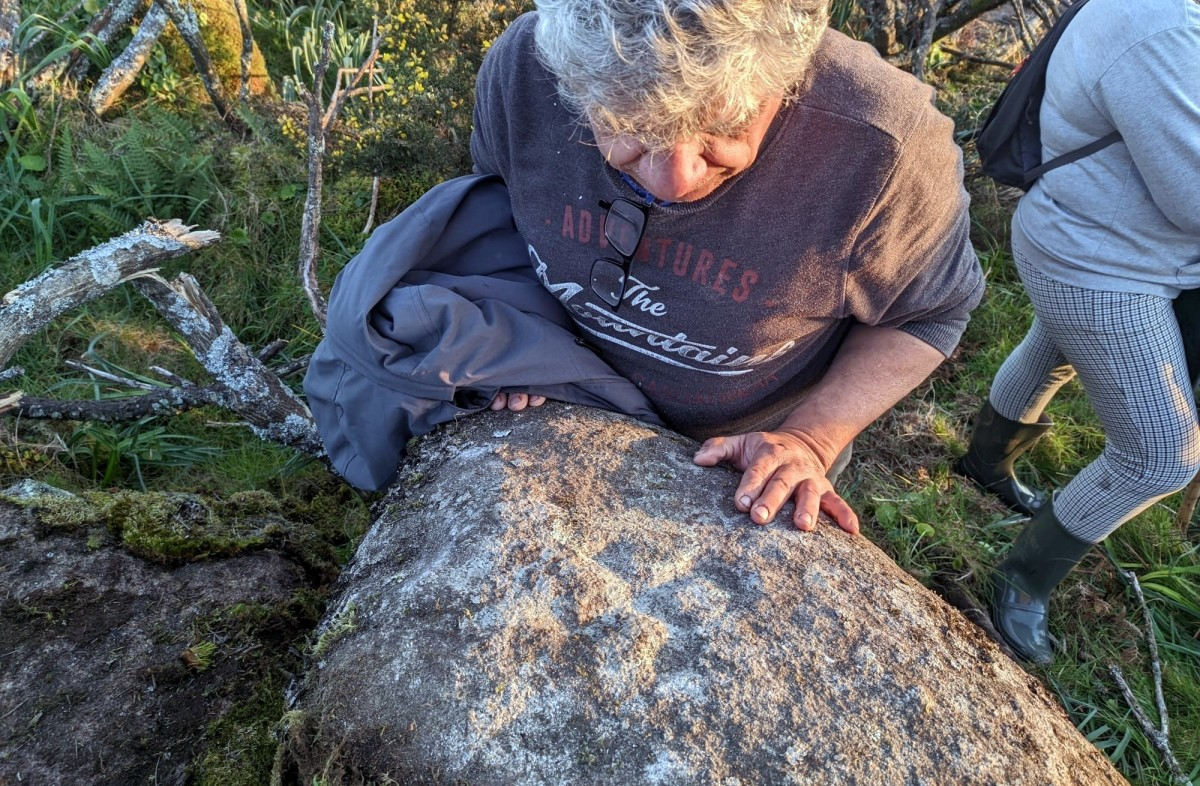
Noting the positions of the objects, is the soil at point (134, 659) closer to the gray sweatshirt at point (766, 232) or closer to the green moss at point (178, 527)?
the green moss at point (178, 527)

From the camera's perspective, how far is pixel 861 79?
1.60 meters

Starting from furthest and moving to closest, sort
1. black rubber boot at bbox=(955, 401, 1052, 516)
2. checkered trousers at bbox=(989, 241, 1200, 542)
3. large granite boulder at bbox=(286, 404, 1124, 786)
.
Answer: black rubber boot at bbox=(955, 401, 1052, 516), checkered trousers at bbox=(989, 241, 1200, 542), large granite boulder at bbox=(286, 404, 1124, 786)

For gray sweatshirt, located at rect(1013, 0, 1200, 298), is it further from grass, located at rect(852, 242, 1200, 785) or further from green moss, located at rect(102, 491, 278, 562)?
green moss, located at rect(102, 491, 278, 562)

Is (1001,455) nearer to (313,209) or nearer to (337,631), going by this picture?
(337,631)

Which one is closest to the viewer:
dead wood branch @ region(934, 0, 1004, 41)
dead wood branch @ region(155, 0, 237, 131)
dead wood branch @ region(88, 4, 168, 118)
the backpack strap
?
the backpack strap

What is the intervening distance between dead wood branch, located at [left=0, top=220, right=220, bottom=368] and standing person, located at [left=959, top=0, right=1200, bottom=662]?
2644 mm

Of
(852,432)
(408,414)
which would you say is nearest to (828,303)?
(852,432)

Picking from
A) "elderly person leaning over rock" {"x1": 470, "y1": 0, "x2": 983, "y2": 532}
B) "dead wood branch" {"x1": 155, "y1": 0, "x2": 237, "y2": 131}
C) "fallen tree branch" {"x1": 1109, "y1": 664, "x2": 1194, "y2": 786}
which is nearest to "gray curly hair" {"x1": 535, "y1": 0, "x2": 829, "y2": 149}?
"elderly person leaning over rock" {"x1": 470, "y1": 0, "x2": 983, "y2": 532}

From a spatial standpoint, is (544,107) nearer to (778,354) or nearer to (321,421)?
(778,354)

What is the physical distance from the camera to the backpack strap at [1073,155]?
208 cm

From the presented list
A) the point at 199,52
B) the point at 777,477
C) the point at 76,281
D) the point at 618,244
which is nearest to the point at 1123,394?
the point at 777,477

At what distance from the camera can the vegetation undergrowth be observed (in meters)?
2.13

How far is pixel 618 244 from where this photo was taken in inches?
72.7

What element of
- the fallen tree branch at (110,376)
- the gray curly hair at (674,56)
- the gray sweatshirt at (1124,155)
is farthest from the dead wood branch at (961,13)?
the fallen tree branch at (110,376)
